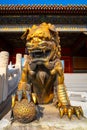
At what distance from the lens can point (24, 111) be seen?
1697 mm

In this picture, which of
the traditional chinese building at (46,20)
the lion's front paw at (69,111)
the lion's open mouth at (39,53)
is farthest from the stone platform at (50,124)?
the traditional chinese building at (46,20)

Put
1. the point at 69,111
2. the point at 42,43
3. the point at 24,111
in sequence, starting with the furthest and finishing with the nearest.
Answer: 1. the point at 42,43
2. the point at 69,111
3. the point at 24,111

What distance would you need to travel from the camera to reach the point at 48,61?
204 centimetres

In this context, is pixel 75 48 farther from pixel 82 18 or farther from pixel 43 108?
pixel 43 108

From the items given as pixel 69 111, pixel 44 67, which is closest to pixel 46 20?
pixel 44 67

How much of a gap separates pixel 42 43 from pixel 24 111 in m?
0.69

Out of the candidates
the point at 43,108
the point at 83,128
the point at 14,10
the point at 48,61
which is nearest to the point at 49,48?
the point at 48,61

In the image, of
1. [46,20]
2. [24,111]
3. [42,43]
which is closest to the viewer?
[24,111]

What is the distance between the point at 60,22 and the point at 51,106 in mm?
8880

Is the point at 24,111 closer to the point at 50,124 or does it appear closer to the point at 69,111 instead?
the point at 50,124

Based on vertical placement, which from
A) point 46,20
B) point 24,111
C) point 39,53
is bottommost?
point 24,111

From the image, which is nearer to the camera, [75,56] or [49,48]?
[49,48]

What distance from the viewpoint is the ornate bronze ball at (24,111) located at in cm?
170

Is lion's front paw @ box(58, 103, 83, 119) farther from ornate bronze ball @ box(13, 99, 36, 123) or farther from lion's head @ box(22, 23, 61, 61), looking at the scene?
lion's head @ box(22, 23, 61, 61)
